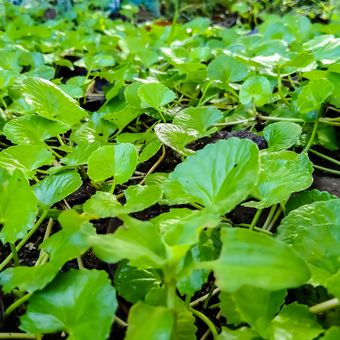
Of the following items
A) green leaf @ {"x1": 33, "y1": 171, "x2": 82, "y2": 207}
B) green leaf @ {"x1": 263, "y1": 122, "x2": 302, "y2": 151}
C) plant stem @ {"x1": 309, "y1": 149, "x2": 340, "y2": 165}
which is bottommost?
plant stem @ {"x1": 309, "y1": 149, "x2": 340, "y2": 165}

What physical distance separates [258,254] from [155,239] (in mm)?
94

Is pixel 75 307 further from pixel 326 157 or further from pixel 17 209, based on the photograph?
pixel 326 157

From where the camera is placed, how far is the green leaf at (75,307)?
40 centimetres

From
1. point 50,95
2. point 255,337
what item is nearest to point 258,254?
point 255,337

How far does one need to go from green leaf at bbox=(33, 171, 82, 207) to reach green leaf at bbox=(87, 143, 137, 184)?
0.03 m

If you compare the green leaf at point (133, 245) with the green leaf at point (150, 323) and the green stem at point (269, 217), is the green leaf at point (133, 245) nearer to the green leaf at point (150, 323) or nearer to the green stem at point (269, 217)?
Result: the green leaf at point (150, 323)

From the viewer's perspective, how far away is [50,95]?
2.72 ft

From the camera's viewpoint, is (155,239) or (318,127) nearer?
(155,239)

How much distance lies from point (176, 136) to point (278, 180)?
24 centimetres

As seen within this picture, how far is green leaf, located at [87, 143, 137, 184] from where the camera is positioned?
65 cm

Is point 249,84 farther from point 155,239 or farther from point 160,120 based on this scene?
point 155,239

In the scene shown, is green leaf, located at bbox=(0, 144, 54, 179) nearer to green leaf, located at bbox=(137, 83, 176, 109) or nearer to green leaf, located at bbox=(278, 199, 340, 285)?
green leaf, located at bbox=(137, 83, 176, 109)

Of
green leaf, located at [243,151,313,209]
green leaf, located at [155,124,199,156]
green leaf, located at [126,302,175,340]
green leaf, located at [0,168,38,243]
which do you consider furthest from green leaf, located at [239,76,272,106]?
green leaf, located at [126,302,175,340]

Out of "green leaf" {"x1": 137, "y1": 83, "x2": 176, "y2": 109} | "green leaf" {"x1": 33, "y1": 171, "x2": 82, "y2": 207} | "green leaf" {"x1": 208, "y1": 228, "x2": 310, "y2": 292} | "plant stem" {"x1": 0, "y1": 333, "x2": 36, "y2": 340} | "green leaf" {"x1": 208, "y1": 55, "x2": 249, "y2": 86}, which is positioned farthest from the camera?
"green leaf" {"x1": 208, "y1": 55, "x2": 249, "y2": 86}
